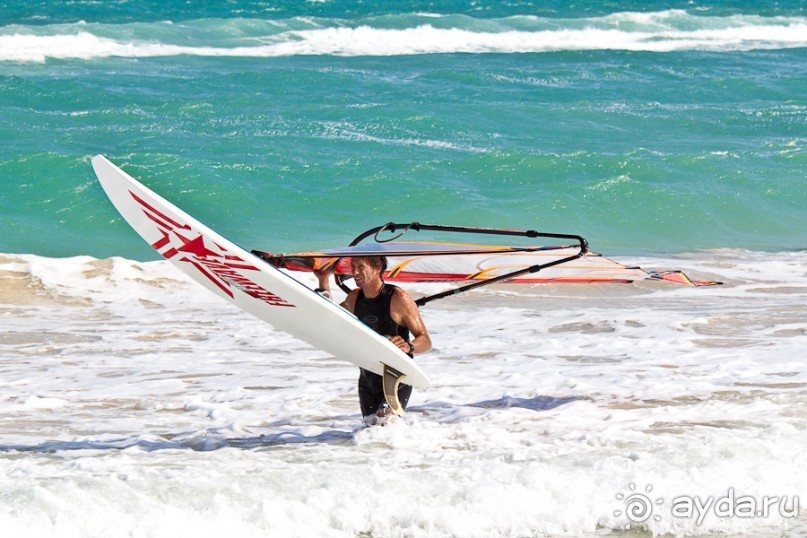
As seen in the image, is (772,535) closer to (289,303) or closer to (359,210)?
(289,303)

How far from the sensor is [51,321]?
365 inches

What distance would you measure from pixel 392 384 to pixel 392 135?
1229 cm

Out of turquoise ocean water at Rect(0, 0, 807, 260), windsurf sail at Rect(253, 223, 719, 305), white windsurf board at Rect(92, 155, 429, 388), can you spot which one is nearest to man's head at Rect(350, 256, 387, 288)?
white windsurf board at Rect(92, 155, 429, 388)

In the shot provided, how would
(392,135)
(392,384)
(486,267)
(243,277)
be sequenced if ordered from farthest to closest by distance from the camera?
(392,135), (486,267), (392,384), (243,277)

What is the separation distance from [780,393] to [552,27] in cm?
2651

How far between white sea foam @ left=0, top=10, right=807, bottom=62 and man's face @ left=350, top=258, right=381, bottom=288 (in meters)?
19.0

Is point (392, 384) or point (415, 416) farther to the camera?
point (415, 416)

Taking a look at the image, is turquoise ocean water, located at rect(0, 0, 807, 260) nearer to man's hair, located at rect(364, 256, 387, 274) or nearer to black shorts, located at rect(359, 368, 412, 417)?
black shorts, located at rect(359, 368, 412, 417)

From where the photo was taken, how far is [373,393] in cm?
627

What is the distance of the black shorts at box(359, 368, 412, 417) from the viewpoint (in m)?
6.21

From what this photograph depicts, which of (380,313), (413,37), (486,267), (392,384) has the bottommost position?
(392,384)

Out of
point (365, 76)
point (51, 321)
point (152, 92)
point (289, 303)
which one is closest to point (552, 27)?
point (365, 76)


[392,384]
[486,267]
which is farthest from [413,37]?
[392,384]

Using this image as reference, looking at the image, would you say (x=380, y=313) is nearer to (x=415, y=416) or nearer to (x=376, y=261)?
(x=376, y=261)
